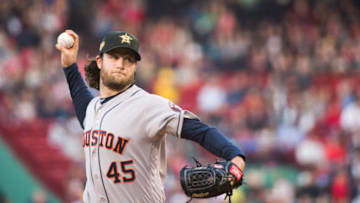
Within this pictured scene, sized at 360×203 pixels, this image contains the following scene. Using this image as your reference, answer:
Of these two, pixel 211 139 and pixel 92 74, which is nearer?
pixel 211 139

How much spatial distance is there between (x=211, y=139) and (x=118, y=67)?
A: 0.76m

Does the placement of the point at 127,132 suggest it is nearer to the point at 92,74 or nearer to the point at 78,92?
the point at 92,74

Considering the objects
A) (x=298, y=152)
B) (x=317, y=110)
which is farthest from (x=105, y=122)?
(x=317, y=110)

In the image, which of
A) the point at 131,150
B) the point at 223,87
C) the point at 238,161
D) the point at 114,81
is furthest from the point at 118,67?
the point at 223,87

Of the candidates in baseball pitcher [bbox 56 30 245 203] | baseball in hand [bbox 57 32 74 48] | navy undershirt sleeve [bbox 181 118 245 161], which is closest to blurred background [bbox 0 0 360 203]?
baseball in hand [bbox 57 32 74 48]

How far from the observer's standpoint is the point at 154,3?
16719 mm

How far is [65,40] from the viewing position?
4.40m

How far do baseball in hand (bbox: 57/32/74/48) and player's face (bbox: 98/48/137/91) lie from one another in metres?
0.66

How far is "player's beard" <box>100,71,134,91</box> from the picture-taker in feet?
12.4

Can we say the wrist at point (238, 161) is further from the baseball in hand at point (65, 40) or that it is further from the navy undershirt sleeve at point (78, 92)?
the baseball in hand at point (65, 40)

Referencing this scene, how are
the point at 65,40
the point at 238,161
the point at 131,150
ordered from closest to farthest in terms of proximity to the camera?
the point at 238,161
the point at 131,150
the point at 65,40

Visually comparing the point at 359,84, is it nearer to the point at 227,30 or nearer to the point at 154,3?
the point at 227,30

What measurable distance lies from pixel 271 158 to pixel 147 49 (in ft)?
15.7

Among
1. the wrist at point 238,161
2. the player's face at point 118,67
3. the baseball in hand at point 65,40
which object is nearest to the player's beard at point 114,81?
the player's face at point 118,67
